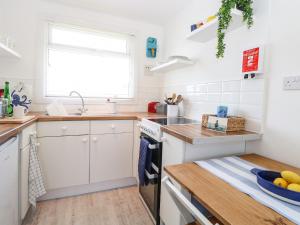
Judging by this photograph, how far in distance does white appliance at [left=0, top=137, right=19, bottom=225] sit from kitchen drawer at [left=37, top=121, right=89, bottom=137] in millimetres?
561

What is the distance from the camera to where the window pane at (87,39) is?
2358 mm

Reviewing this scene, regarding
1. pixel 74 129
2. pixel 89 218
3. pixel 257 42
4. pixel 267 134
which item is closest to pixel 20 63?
pixel 74 129

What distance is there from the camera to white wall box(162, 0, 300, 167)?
3.67 feet

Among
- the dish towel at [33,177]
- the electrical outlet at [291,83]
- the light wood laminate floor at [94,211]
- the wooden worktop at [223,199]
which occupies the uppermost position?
the electrical outlet at [291,83]

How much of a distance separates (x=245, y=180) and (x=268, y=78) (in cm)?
80

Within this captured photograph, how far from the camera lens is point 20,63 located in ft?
7.06

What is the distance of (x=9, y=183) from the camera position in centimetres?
116

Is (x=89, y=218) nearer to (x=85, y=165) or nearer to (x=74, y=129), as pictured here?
(x=85, y=165)

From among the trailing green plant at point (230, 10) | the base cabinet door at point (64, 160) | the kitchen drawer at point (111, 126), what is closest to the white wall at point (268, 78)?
the trailing green plant at point (230, 10)

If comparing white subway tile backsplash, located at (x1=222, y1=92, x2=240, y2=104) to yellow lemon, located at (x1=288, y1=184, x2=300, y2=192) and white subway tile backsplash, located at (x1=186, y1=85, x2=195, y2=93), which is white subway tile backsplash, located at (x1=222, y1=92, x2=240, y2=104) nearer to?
white subway tile backsplash, located at (x1=186, y1=85, x2=195, y2=93)

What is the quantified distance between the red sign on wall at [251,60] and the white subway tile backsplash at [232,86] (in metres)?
0.14

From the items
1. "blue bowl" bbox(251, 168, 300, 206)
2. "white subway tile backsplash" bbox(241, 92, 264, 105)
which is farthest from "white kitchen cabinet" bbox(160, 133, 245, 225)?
"blue bowl" bbox(251, 168, 300, 206)

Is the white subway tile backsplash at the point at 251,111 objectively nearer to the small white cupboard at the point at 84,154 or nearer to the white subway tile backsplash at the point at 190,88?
the white subway tile backsplash at the point at 190,88

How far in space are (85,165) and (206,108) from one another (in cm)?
149
